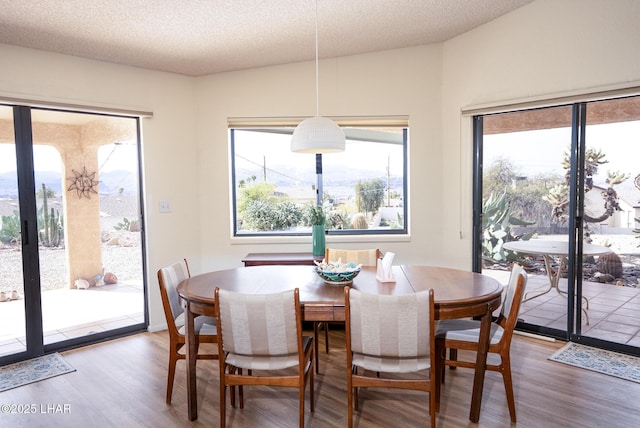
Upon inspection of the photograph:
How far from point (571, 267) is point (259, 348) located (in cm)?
276

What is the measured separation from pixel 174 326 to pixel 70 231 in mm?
1749

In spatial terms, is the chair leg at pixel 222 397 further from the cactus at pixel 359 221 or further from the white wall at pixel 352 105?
the cactus at pixel 359 221

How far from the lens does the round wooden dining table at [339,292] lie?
7.68 ft

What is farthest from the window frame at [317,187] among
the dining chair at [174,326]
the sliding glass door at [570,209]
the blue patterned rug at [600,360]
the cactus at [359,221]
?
the blue patterned rug at [600,360]

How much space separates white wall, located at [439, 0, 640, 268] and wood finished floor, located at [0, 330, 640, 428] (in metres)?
1.53

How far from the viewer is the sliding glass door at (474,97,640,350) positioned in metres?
3.39

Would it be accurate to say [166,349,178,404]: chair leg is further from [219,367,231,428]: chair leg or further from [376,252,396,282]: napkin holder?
[376,252,396,282]: napkin holder

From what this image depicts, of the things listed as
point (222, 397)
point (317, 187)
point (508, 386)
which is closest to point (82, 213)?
point (317, 187)

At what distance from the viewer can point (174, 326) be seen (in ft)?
8.93

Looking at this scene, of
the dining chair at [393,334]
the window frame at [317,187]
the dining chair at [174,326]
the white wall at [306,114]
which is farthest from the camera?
the window frame at [317,187]

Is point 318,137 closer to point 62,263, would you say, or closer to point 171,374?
point 171,374

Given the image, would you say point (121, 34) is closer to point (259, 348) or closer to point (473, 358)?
A: point (259, 348)

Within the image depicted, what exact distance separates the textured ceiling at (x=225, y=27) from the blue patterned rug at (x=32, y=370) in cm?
247

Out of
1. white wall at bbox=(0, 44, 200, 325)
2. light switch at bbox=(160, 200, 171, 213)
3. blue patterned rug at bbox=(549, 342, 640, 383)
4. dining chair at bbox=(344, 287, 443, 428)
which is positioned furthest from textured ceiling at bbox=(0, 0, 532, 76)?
blue patterned rug at bbox=(549, 342, 640, 383)
